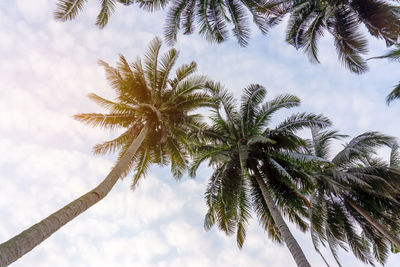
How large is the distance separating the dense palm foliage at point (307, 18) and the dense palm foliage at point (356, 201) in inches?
162

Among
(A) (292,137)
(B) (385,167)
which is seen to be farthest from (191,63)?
(B) (385,167)

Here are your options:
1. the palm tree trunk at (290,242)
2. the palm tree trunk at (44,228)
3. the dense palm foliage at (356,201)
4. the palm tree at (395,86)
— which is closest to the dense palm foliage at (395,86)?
the palm tree at (395,86)

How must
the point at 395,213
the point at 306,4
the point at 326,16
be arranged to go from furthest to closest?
1. the point at 395,213
2. the point at 306,4
3. the point at 326,16

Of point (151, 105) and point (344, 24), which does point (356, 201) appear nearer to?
point (344, 24)

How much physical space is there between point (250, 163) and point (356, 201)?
6232 mm

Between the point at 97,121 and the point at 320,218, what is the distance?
11.8 m

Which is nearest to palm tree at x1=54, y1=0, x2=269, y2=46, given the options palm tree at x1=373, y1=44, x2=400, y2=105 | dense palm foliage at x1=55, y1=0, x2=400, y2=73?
dense palm foliage at x1=55, y1=0, x2=400, y2=73

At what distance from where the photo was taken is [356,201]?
12984 millimetres

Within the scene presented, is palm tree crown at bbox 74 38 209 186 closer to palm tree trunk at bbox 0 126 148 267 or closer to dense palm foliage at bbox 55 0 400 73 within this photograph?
dense palm foliage at bbox 55 0 400 73

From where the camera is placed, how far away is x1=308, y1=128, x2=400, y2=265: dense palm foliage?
37.4 feet

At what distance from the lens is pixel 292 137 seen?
1118 centimetres

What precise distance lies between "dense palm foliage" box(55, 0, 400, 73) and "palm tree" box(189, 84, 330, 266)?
113 inches

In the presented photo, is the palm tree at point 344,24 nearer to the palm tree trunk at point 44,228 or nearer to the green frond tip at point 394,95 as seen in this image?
the green frond tip at point 394,95

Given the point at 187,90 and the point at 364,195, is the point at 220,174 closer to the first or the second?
the point at 187,90
